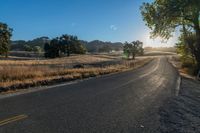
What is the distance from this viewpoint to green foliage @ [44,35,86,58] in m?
97.9

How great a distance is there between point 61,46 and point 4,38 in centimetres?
3848

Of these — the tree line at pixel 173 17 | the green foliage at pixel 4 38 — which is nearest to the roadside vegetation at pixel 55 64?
the green foliage at pixel 4 38

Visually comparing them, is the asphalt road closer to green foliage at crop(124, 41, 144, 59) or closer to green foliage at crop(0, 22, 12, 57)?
green foliage at crop(0, 22, 12, 57)

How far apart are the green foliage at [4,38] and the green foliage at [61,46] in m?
31.2

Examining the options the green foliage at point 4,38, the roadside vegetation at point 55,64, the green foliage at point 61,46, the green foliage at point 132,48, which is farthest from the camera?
the green foliage at point 132,48

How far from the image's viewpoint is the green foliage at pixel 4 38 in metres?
61.7

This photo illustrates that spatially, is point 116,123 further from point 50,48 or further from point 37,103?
point 50,48

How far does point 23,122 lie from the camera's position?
24.2ft

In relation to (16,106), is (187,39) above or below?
above

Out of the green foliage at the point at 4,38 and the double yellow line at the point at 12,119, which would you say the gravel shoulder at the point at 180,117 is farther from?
the green foliage at the point at 4,38

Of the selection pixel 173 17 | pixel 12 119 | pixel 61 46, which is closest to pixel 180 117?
pixel 12 119

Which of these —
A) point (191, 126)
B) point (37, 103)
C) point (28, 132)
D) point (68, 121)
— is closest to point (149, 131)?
point (191, 126)

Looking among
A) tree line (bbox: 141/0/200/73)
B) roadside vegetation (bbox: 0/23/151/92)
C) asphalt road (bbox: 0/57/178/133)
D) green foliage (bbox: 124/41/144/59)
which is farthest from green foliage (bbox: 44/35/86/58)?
asphalt road (bbox: 0/57/178/133)

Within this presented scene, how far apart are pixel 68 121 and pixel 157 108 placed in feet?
13.3
